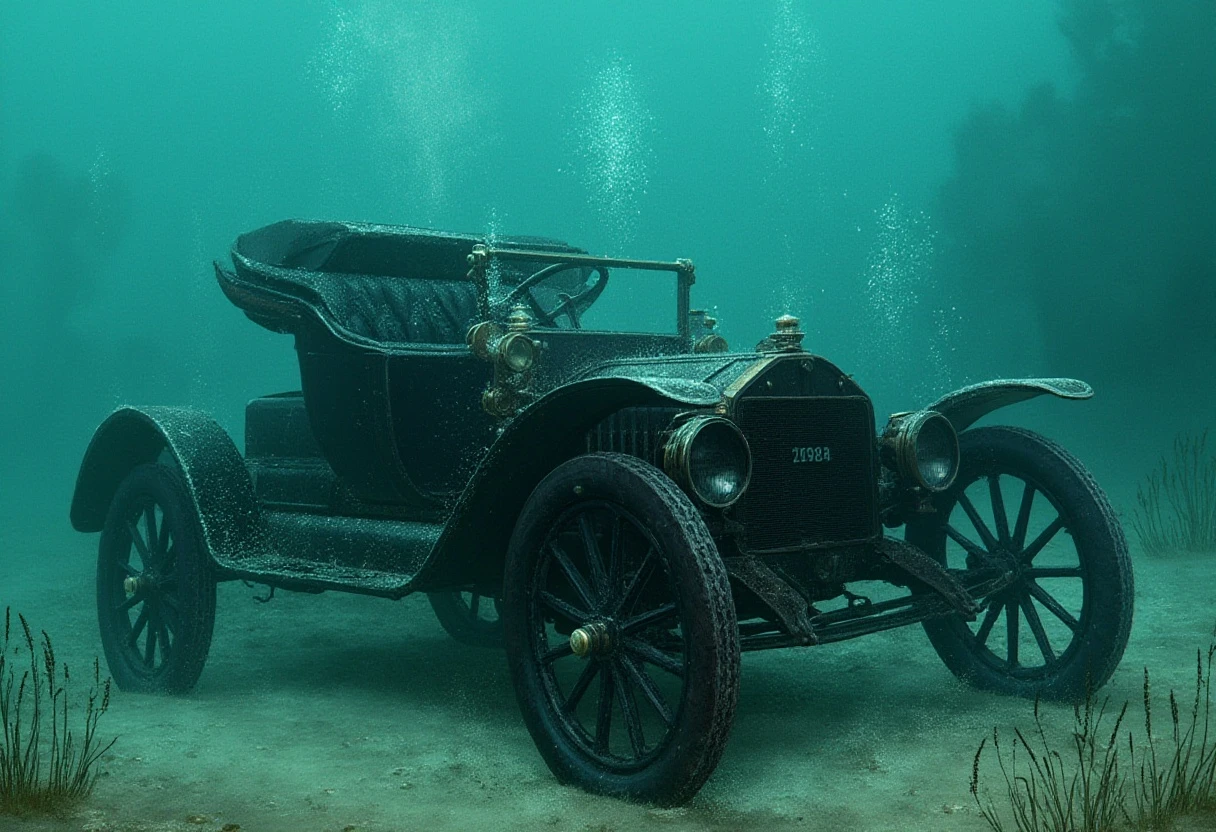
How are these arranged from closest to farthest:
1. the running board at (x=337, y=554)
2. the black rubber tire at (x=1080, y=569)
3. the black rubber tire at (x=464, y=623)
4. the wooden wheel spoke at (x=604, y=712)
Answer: the wooden wheel spoke at (x=604, y=712), the black rubber tire at (x=1080, y=569), the running board at (x=337, y=554), the black rubber tire at (x=464, y=623)

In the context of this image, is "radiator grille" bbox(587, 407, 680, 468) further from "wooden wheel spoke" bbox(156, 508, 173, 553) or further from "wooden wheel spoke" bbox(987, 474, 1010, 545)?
"wooden wheel spoke" bbox(156, 508, 173, 553)

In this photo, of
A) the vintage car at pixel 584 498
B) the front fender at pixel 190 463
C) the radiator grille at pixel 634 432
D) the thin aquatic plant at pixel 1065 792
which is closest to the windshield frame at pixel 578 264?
the vintage car at pixel 584 498

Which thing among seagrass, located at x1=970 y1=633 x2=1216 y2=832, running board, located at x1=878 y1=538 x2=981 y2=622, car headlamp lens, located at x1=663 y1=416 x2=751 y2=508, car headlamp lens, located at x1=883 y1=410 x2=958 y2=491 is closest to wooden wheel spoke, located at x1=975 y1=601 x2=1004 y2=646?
running board, located at x1=878 y1=538 x2=981 y2=622

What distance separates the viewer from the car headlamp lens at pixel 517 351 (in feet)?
14.4

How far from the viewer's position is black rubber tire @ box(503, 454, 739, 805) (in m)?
3.12

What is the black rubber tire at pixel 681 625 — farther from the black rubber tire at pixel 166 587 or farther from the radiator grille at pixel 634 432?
the black rubber tire at pixel 166 587

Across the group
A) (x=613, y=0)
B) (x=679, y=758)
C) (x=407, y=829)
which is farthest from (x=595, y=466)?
(x=613, y=0)

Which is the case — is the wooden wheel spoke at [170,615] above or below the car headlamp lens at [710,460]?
below

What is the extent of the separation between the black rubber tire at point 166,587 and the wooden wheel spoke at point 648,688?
2.42 metres

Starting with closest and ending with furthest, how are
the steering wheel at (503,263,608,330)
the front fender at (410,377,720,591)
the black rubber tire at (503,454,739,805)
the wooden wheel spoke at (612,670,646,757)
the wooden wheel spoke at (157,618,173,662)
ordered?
1. the black rubber tire at (503,454,739,805)
2. the wooden wheel spoke at (612,670,646,757)
3. the front fender at (410,377,720,591)
4. the steering wheel at (503,263,608,330)
5. the wooden wheel spoke at (157,618,173,662)

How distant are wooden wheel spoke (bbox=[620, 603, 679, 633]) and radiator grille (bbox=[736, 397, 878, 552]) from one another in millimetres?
554

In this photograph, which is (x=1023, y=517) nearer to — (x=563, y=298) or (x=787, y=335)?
(x=787, y=335)

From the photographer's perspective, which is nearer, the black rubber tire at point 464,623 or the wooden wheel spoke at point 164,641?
the wooden wheel spoke at point 164,641

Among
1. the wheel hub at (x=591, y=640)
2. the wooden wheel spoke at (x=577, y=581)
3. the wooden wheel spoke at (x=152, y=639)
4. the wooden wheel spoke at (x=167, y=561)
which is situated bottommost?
the wooden wheel spoke at (x=152, y=639)
